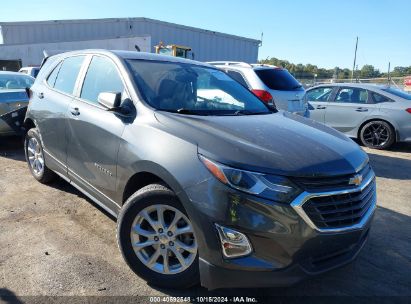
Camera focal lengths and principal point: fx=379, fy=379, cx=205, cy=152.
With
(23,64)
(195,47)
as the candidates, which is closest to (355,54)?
(195,47)

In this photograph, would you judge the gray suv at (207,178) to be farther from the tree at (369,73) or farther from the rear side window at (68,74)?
the tree at (369,73)

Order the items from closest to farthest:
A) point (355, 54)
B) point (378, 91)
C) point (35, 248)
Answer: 1. point (35, 248)
2. point (378, 91)
3. point (355, 54)

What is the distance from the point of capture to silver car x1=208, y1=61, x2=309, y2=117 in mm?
6684

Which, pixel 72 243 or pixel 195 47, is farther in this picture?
pixel 195 47

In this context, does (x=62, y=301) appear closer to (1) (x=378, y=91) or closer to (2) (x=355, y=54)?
(1) (x=378, y=91)

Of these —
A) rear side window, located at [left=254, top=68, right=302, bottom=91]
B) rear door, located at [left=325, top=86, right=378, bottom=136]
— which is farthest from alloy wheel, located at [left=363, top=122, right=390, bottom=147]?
rear side window, located at [left=254, top=68, right=302, bottom=91]

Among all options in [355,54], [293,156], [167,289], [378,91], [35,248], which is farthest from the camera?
[355,54]

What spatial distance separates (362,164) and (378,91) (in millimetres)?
6665

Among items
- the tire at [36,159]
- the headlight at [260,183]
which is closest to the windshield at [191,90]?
the headlight at [260,183]

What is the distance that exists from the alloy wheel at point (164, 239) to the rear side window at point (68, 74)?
199 cm

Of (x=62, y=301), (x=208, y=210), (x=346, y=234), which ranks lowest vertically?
(x=62, y=301)

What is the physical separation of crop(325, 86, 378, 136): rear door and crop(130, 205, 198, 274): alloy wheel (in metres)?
7.31

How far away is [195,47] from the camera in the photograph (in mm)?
29453

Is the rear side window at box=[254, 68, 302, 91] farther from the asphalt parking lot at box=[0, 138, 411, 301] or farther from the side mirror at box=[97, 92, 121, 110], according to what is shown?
the side mirror at box=[97, 92, 121, 110]
